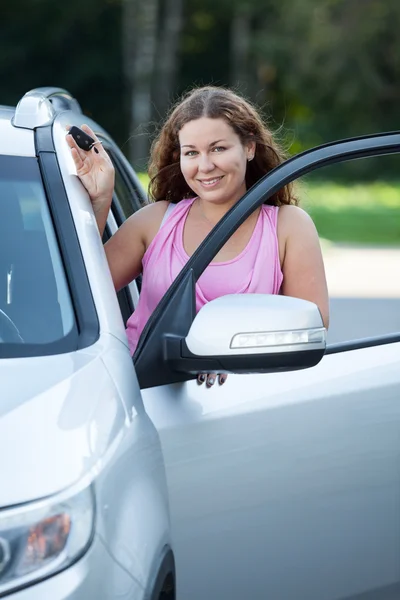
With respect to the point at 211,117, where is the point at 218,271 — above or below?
below

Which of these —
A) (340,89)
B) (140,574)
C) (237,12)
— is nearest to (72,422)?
(140,574)

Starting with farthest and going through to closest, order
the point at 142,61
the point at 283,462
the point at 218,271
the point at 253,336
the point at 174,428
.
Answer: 1. the point at 142,61
2. the point at 218,271
3. the point at 283,462
4. the point at 174,428
5. the point at 253,336

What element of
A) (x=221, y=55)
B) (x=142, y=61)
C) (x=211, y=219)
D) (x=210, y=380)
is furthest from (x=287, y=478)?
(x=221, y=55)

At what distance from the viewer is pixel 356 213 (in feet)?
89.8

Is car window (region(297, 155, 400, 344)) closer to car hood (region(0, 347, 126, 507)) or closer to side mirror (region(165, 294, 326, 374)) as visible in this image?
side mirror (region(165, 294, 326, 374))

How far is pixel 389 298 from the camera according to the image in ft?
41.5

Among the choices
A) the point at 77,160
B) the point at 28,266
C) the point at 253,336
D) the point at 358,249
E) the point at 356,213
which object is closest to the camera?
the point at 253,336

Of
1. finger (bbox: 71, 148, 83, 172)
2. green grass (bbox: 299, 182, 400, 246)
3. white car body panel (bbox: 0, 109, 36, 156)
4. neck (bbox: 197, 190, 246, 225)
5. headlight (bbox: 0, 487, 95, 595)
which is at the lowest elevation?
green grass (bbox: 299, 182, 400, 246)

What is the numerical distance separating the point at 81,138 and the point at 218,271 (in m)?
0.44

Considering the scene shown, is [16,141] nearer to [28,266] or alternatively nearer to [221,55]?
[28,266]

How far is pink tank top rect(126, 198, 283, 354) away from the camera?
3.02m

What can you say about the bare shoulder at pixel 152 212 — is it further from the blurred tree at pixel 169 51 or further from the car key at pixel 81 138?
the blurred tree at pixel 169 51

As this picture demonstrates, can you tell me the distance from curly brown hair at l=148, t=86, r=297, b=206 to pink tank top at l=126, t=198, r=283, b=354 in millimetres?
207

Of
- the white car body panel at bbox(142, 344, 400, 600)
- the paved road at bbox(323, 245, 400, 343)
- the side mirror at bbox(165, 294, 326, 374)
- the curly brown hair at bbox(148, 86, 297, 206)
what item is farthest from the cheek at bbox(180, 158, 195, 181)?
the paved road at bbox(323, 245, 400, 343)
